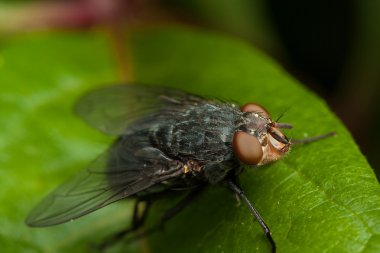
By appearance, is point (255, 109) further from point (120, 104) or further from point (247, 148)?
point (120, 104)

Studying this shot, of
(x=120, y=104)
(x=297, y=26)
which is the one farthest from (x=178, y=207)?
(x=297, y=26)

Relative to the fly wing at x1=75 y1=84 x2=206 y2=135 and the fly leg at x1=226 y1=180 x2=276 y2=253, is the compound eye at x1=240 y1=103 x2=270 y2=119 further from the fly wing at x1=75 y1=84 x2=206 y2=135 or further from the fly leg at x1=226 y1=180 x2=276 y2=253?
the fly wing at x1=75 y1=84 x2=206 y2=135

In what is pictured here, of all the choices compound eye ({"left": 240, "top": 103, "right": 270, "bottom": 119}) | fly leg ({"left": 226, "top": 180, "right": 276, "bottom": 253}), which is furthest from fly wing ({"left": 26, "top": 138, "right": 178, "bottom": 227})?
compound eye ({"left": 240, "top": 103, "right": 270, "bottom": 119})

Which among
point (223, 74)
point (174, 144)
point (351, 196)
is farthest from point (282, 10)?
point (351, 196)

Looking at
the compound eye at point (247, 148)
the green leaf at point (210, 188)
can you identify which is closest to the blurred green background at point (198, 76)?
the green leaf at point (210, 188)

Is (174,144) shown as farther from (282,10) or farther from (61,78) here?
(282,10)
